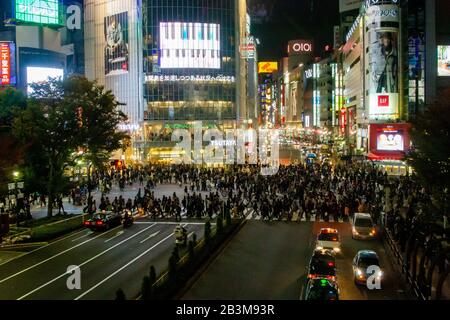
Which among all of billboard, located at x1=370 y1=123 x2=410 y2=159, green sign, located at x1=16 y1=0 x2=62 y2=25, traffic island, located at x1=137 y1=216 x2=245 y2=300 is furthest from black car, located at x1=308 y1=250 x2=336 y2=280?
green sign, located at x1=16 y1=0 x2=62 y2=25

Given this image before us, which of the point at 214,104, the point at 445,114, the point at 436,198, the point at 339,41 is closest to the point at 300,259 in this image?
the point at 436,198

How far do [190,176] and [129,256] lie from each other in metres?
29.5

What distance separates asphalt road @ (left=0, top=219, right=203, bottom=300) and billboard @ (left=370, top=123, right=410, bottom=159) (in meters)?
36.4

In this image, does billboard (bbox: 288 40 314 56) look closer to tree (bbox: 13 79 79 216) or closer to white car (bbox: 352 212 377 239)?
tree (bbox: 13 79 79 216)

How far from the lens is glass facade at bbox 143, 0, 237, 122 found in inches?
2960

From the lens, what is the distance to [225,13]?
253 feet

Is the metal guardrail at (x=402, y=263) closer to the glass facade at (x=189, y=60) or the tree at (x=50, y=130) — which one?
the tree at (x=50, y=130)

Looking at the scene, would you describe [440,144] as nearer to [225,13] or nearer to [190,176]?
[190,176]

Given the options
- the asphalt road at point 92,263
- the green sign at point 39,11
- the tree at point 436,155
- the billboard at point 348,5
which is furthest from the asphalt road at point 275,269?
the billboard at point 348,5

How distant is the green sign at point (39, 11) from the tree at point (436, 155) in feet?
169

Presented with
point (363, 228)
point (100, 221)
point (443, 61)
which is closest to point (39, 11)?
point (100, 221)

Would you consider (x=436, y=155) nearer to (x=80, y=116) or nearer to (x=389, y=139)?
(x=80, y=116)

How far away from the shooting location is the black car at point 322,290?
42.4ft
